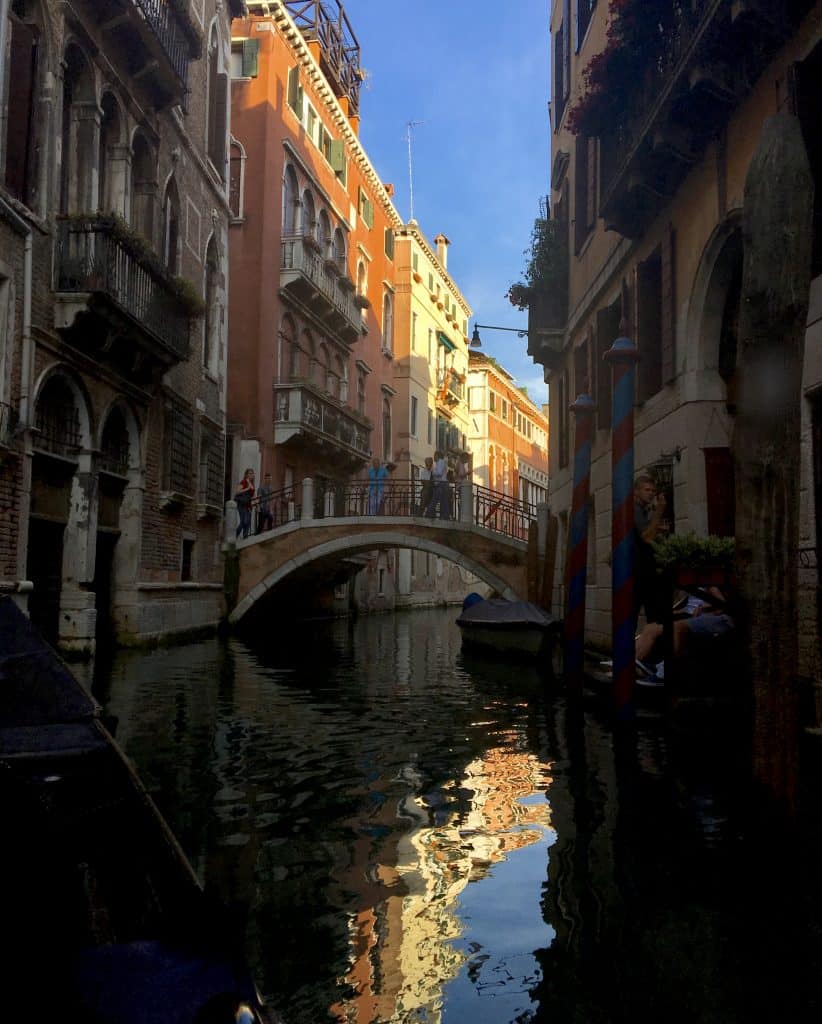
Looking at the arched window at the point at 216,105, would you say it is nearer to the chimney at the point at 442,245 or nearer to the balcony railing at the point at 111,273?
the balcony railing at the point at 111,273

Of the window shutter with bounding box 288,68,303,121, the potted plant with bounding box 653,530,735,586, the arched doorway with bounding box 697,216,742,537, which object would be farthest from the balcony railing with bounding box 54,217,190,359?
the window shutter with bounding box 288,68,303,121

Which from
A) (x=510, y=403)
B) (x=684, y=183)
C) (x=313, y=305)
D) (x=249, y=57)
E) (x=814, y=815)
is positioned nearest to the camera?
(x=814, y=815)

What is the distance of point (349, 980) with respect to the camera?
2.45m

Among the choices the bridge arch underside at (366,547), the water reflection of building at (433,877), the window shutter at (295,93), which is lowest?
the water reflection of building at (433,877)

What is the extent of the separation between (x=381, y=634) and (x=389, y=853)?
15.3 metres

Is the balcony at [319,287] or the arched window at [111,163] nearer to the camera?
the arched window at [111,163]

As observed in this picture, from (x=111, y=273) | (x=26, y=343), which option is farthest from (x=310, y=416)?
(x=26, y=343)

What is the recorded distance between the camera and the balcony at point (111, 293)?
10.5 meters

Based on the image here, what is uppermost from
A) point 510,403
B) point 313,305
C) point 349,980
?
point 510,403

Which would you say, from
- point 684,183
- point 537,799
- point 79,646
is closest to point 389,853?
point 537,799

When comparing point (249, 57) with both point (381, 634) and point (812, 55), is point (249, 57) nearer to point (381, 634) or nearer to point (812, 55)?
point (381, 634)

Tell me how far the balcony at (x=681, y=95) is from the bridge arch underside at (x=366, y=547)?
789 centimetres

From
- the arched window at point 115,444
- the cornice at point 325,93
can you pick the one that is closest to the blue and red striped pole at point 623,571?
the arched window at point 115,444

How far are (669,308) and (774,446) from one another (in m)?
6.05
